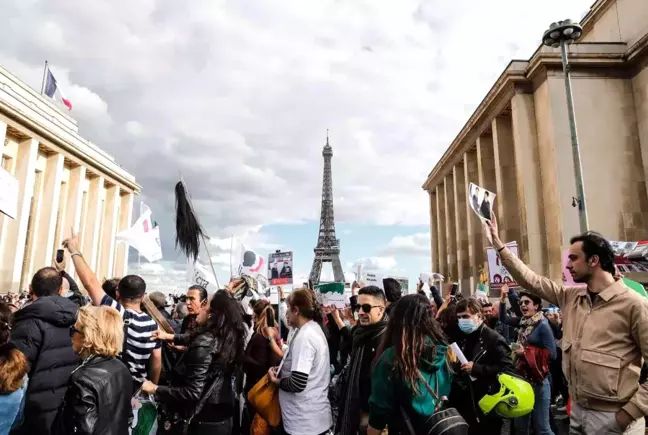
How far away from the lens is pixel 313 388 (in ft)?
13.1

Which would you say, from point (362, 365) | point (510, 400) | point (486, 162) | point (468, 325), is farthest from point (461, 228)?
point (362, 365)

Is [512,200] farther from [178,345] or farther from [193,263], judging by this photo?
[178,345]

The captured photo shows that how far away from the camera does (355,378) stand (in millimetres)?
4172

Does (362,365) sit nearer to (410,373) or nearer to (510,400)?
(510,400)

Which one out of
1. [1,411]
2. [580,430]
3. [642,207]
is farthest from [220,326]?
[642,207]

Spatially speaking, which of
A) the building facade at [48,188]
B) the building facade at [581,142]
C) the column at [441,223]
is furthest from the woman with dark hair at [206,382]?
the column at [441,223]

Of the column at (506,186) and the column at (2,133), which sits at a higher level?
the column at (2,133)

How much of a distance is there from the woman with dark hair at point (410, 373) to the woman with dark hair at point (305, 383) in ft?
3.60

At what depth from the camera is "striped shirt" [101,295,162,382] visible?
4.10m

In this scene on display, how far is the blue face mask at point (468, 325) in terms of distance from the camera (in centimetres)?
489

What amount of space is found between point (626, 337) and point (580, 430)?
0.72 metres

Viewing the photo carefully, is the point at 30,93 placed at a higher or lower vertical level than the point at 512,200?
higher

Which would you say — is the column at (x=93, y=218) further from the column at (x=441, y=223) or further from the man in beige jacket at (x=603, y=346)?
the man in beige jacket at (x=603, y=346)

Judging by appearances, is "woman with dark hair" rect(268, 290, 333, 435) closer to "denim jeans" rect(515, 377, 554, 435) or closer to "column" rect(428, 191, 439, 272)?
"denim jeans" rect(515, 377, 554, 435)
